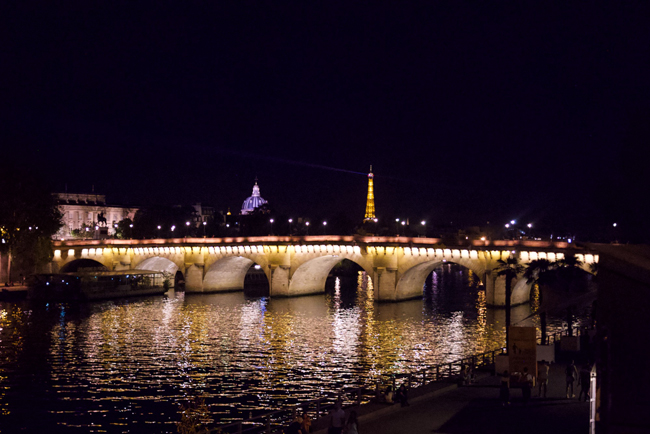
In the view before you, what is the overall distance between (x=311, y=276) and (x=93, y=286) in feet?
94.1

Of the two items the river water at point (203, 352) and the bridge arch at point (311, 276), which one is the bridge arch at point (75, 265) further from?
the bridge arch at point (311, 276)

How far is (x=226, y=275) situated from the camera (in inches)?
4109

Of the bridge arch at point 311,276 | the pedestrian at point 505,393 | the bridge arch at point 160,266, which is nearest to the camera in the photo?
the pedestrian at point 505,393

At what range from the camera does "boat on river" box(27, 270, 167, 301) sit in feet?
291

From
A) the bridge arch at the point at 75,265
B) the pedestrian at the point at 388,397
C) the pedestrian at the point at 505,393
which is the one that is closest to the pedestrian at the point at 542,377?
the pedestrian at the point at 505,393

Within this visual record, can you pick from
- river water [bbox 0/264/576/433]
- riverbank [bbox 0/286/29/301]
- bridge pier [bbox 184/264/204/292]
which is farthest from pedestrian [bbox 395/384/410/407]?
bridge pier [bbox 184/264/204/292]

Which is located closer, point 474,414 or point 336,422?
point 336,422

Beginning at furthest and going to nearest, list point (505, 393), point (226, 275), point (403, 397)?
point (226, 275)
point (403, 397)
point (505, 393)

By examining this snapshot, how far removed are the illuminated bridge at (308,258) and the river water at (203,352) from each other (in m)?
4.13

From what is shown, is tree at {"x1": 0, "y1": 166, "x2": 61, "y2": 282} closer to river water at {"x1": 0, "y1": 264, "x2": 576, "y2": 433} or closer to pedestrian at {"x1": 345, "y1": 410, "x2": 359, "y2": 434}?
river water at {"x1": 0, "y1": 264, "x2": 576, "y2": 433}

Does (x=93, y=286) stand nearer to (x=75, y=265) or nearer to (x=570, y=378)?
(x=75, y=265)

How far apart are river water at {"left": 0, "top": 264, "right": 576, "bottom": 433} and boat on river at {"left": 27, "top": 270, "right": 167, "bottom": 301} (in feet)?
12.5

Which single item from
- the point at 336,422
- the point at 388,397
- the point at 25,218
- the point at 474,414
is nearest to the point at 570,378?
the point at 474,414

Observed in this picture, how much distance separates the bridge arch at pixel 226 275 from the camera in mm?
100625
